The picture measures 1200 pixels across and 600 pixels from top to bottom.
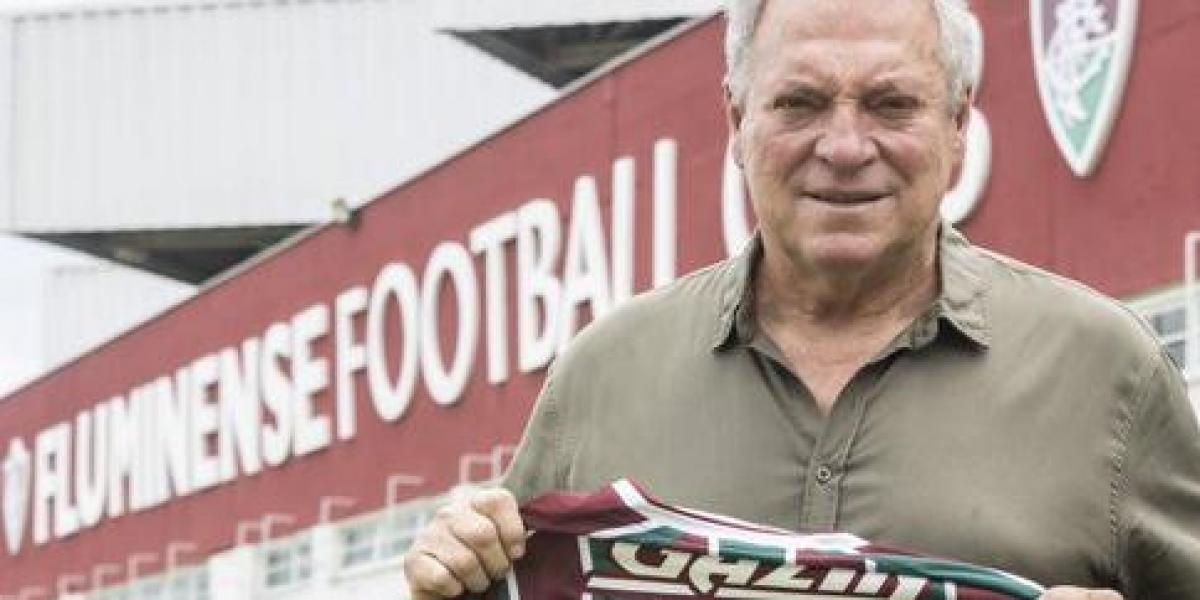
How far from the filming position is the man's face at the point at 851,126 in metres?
3.75

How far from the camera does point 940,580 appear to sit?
383 cm

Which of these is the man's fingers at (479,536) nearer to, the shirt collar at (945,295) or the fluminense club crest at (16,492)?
the shirt collar at (945,295)

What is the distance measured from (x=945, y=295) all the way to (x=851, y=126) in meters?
0.24

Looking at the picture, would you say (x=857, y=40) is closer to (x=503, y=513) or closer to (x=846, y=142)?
(x=846, y=142)

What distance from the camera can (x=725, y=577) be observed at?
3938mm

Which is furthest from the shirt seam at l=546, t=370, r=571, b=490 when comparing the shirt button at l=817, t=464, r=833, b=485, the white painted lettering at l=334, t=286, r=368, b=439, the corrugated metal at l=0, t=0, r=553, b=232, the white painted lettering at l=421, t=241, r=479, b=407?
the corrugated metal at l=0, t=0, r=553, b=232

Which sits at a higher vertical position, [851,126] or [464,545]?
[851,126]

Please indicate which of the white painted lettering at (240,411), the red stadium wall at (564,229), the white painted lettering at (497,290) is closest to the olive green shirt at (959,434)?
the red stadium wall at (564,229)

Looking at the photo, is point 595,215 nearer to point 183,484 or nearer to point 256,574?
point 256,574

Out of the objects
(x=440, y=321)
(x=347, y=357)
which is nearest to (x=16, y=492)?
(x=347, y=357)

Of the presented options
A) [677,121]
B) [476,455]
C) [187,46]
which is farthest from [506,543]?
[187,46]

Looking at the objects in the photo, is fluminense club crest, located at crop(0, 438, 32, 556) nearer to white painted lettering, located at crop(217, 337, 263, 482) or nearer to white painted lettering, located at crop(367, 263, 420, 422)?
white painted lettering, located at crop(217, 337, 263, 482)

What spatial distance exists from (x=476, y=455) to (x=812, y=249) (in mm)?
28028

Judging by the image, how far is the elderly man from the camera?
3771 mm
